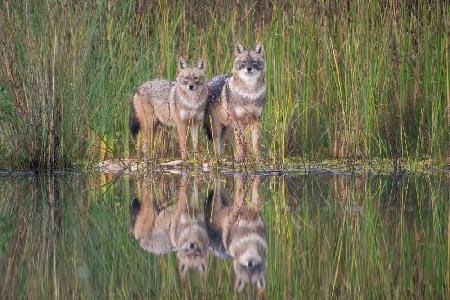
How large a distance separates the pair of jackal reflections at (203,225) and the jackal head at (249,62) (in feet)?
7.03

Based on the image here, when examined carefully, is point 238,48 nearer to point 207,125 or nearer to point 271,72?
point 271,72

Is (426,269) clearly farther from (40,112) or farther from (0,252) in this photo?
(40,112)

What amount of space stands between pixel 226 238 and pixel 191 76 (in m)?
5.53

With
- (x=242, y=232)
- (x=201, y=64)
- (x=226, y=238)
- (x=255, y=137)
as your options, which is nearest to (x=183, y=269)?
(x=226, y=238)

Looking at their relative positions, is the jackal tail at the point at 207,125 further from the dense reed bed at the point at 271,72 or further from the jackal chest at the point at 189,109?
the dense reed bed at the point at 271,72

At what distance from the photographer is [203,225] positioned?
Result: 7574 mm

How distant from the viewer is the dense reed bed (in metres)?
10.7

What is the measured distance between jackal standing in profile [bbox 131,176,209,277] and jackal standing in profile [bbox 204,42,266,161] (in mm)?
3066

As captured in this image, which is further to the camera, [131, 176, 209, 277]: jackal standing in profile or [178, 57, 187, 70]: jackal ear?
[178, 57, 187, 70]: jackal ear

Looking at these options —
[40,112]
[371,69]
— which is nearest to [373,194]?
[371,69]

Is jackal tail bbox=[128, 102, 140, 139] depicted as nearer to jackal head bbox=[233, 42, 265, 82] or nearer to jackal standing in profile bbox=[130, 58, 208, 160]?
jackal standing in profile bbox=[130, 58, 208, 160]

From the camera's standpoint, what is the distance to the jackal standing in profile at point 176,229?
21.1 feet

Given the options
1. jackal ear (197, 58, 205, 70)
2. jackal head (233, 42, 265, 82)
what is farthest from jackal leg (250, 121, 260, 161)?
jackal ear (197, 58, 205, 70)

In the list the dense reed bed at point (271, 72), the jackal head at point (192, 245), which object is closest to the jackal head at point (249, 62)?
the dense reed bed at point (271, 72)
